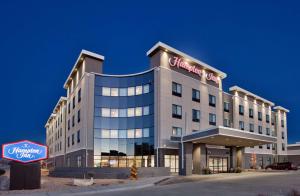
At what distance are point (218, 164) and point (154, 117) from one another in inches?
556

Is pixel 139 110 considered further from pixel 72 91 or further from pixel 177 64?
pixel 72 91

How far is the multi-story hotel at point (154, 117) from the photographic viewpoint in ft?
141

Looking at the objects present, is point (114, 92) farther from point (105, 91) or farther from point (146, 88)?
point (146, 88)

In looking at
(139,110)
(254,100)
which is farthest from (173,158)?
(254,100)

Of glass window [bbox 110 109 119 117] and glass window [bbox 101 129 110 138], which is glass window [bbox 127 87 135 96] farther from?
glass window [bbox 101 129 110 138]

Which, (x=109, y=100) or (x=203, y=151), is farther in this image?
(x=109, y=100)

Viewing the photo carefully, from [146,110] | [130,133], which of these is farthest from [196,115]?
[130,133]

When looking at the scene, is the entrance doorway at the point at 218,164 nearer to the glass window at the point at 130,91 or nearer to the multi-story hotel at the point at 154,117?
the multi-story hotel at the point at 154,117

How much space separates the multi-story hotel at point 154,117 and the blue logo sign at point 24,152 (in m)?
20.1

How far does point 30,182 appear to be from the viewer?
2173 cm

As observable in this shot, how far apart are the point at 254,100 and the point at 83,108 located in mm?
39617

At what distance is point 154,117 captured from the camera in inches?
1729

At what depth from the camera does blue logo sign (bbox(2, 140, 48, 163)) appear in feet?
71.6

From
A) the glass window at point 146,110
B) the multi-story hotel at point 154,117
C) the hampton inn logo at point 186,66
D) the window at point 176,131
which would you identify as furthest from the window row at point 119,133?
the hampton inn logo at point 186,66
